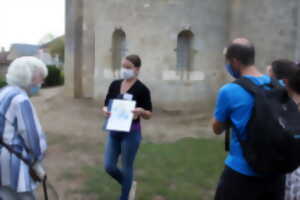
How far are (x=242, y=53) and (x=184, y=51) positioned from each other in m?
10.2

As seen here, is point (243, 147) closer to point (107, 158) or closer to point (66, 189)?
point (107, 158)

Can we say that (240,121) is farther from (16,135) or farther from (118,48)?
(118,48)

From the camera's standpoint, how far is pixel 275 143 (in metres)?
2.28

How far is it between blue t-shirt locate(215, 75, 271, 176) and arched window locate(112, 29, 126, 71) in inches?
420

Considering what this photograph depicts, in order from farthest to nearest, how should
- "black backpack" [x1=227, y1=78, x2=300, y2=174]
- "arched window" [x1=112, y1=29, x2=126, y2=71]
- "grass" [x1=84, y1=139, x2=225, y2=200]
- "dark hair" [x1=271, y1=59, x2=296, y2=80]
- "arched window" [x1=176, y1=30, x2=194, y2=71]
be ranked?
"arched window" [x1=112, y1=29, x2=126, y2=71] < "arched window" [x1=176, y1=30, x2=194, y2=71] < "grass" [x1=84, y1=139, x2=225, y2=200] < "dark hair" [x1=271, y1=59, x2=296, y2=80] < "black backpack" [x1=227, y1=78, x2=300, y2=174]

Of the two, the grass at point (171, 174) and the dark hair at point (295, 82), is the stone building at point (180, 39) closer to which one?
the grass at point (171, 174)

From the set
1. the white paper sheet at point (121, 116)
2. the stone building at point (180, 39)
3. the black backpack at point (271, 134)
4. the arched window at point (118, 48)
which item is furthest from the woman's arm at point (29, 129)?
the arched window at point (118, 48)

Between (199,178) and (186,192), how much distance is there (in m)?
0.72

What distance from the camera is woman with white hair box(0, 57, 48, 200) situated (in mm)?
2652

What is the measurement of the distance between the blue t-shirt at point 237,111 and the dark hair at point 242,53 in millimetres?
129

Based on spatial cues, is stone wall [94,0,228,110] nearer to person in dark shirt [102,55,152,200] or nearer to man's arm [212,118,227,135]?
person in dark shirt [102,55,152,200]

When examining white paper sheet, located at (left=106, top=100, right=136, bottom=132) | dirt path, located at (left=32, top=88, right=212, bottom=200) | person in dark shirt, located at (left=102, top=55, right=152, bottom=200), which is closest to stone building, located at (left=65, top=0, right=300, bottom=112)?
dirt path, located at (left=32, top=88, right=212, bottom=200)

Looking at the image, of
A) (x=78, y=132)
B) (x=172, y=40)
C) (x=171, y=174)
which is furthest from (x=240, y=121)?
(x=172, y=40)

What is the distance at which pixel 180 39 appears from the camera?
1245cm
